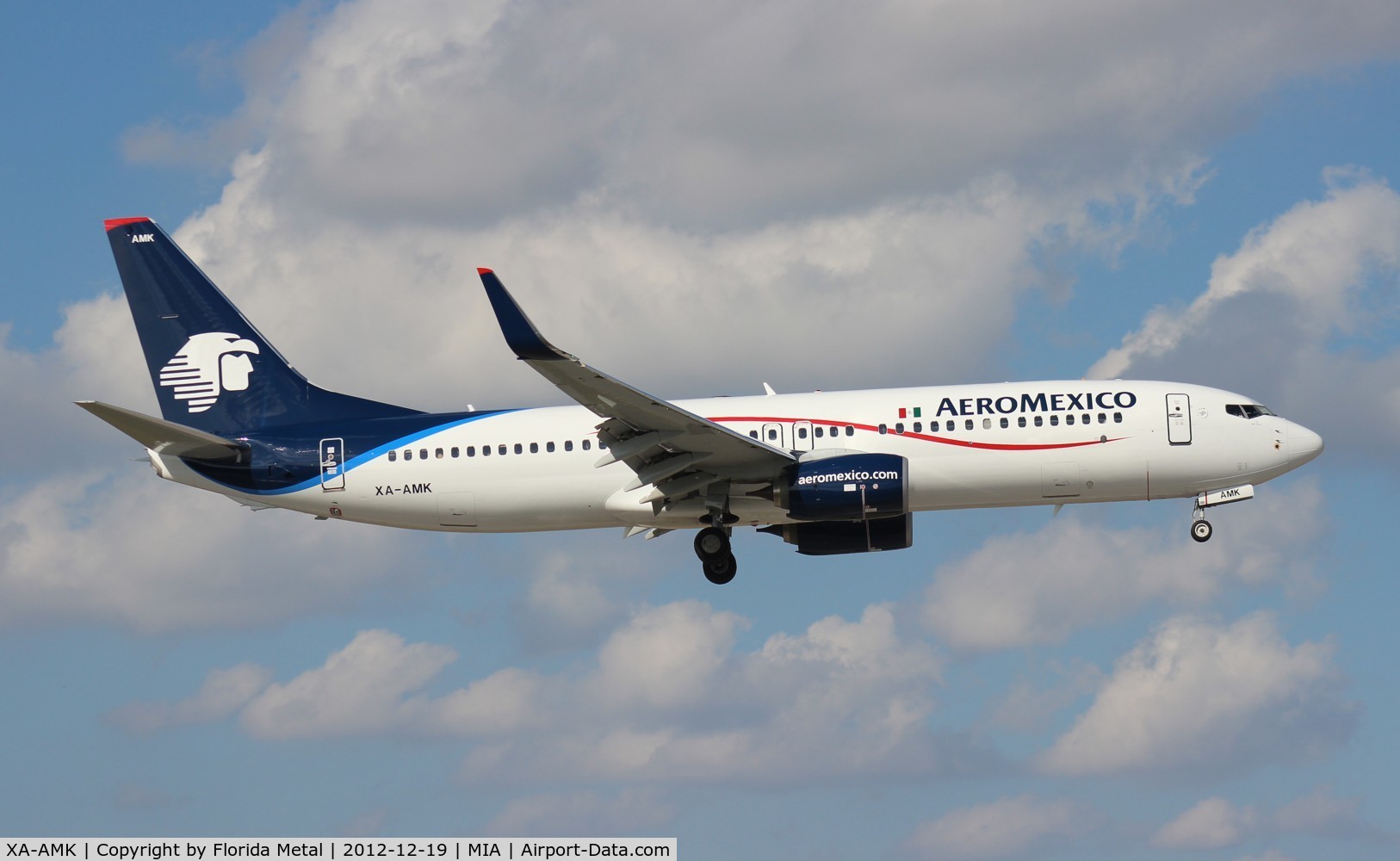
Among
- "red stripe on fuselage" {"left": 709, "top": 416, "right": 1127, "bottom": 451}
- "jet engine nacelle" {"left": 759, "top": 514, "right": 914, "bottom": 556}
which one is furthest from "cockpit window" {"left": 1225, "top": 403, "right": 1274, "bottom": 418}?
"jet engine nacelle" {"left": 759, "top": 514, "right": 914, "bottom": 556}

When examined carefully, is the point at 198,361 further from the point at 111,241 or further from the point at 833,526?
the point at 833,526

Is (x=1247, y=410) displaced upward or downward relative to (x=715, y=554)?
upward

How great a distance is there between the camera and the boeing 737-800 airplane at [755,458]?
44.3 metres

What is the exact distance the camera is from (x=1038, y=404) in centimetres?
4500

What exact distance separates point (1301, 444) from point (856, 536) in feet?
42.1

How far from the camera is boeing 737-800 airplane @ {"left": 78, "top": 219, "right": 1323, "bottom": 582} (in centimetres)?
4431

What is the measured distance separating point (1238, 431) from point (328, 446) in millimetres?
25752

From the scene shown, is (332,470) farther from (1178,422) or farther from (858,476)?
(1178,422)

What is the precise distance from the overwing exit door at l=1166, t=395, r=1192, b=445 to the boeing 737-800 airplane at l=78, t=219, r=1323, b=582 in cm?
5

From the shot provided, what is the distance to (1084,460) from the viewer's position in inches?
1754

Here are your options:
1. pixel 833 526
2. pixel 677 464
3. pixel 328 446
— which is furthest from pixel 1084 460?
pixel 328 446

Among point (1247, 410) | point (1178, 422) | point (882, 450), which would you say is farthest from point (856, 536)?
point (1247, 410)

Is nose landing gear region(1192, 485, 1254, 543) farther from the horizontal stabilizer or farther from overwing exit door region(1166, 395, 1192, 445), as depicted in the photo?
the horizontal stabilizer

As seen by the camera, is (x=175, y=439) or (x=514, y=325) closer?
(x=514, y=325)
